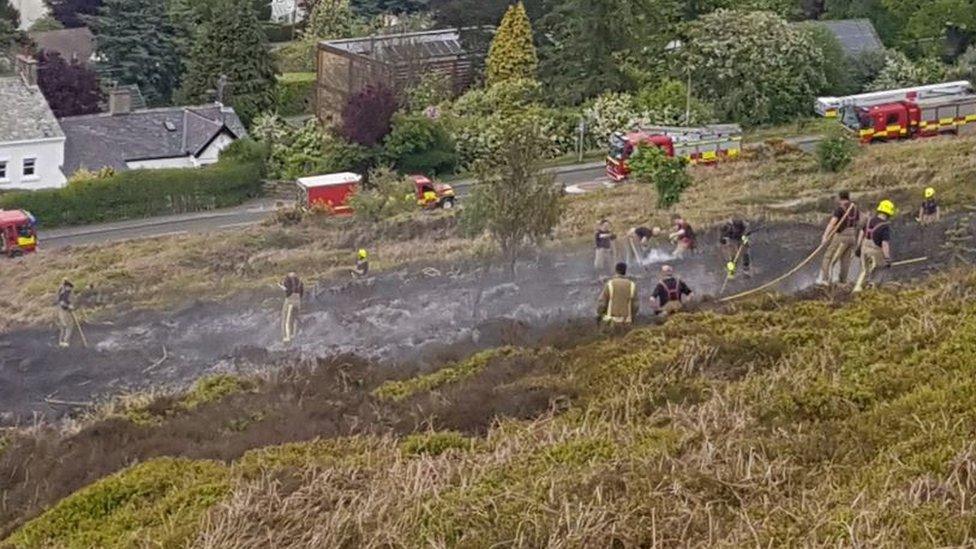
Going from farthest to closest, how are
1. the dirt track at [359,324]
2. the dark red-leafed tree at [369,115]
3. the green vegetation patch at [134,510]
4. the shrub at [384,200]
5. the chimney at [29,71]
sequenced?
1. the chimney at [29,71]
2. the dark red-leafed tree at [369,115]
3. the shrub at [384,200]
4. the dirt track at [359,324]
5. the green vegetation patch at [134,510]

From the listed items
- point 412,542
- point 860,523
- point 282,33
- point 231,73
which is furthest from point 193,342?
point 282,33

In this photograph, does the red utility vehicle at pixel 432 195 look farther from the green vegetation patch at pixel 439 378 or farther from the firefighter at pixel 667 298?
the green vegetation patch at pixel 439 378

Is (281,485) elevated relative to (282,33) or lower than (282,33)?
lower

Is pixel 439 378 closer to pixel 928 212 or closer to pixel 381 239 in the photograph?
pixel 928 212

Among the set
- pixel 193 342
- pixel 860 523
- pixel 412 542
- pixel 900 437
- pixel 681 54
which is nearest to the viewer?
pixel 860 523

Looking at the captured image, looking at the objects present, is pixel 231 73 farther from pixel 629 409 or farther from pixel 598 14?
pixel 629 409

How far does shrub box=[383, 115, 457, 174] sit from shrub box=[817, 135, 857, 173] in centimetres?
1499

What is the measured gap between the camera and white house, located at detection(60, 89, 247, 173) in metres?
50.2

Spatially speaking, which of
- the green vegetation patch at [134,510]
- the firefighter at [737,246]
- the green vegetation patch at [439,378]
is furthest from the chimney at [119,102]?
the green vegetation patch at [134,510]

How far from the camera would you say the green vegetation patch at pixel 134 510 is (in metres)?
11.9

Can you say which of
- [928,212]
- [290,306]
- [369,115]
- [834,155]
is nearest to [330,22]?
[369,115]

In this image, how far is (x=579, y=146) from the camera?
51.2 m

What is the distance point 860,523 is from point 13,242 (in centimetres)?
3486

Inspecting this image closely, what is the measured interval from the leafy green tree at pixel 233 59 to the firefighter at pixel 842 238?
36913 millimetres
